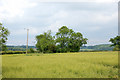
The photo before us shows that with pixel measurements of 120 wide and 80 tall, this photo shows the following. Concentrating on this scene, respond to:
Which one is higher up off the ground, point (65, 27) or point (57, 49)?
point (65, 27)

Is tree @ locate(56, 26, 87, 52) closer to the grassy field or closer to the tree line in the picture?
the tree line

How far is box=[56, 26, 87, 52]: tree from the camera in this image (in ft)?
155

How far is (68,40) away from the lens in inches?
1871

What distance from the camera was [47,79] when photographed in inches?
202

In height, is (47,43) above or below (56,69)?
above

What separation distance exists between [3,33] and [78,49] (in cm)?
3191

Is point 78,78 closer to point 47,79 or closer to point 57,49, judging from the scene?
point 47,79

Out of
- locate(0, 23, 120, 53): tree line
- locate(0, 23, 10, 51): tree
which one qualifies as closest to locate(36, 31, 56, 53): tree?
locate(0, 23, 120, 53): tree line

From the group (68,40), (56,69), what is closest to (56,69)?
(56,69)

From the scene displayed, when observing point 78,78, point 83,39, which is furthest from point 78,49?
point 78,78

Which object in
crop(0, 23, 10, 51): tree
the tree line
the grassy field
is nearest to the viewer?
the grassy field

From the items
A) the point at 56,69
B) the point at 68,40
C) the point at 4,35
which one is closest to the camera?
the point at 56,69

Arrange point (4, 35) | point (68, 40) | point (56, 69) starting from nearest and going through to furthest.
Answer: point (56, 69) < point (4, 35) < point (68, 40)

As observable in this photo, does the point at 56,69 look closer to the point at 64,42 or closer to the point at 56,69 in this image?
the point at 56,69
